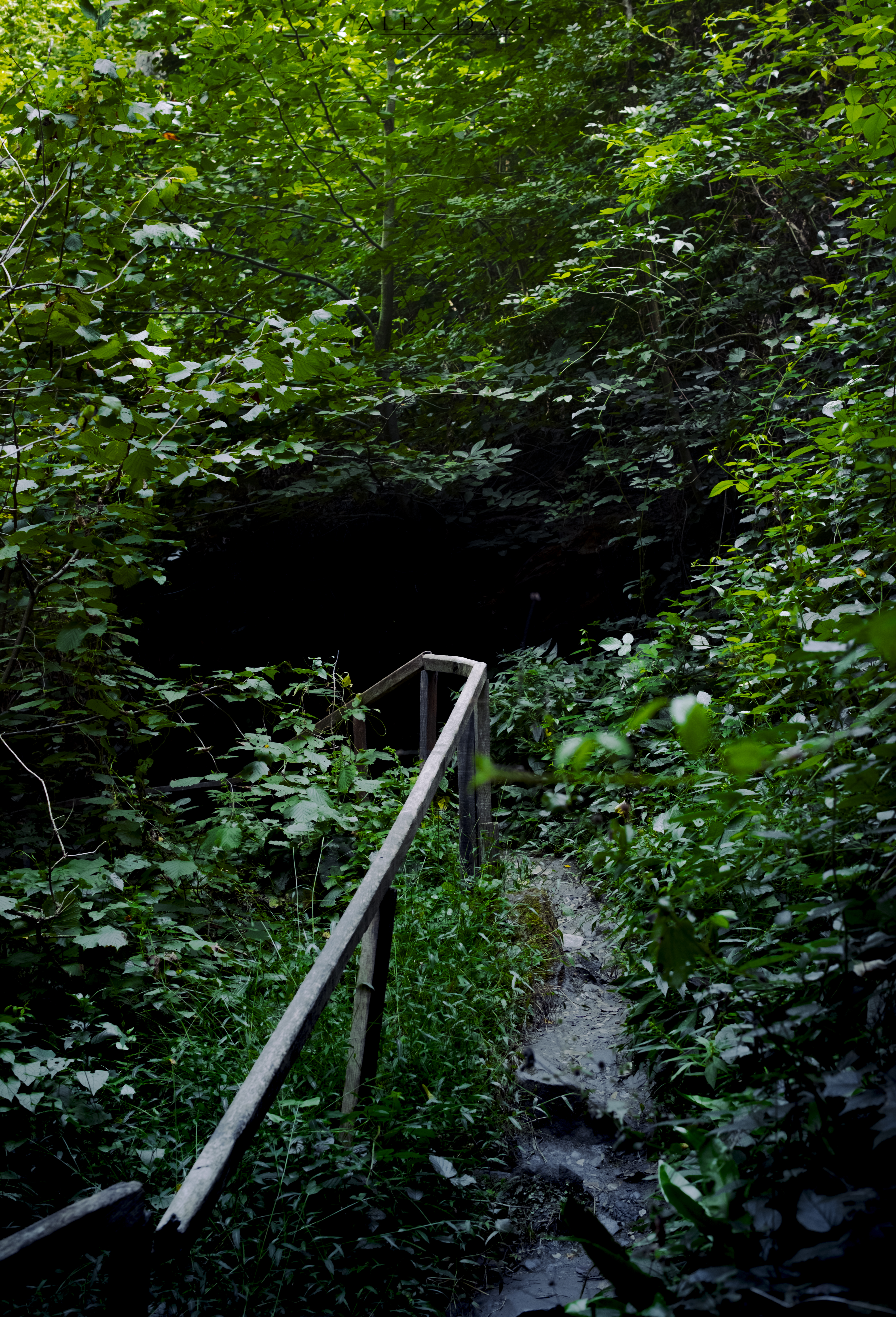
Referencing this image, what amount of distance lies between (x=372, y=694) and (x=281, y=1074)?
11.0 ft

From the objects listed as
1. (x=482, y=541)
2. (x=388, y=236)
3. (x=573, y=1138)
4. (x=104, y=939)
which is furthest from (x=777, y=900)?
(x=388, y=236)

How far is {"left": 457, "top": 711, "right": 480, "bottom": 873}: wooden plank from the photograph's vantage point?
4.00 meters

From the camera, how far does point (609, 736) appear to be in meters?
0.96

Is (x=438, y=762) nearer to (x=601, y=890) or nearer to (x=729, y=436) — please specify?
(x=601, y=890)

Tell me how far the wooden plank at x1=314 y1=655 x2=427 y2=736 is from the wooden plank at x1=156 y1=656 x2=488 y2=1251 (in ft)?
6.11

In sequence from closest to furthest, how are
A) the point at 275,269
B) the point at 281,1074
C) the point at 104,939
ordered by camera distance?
the point at 281,1074 < the point at 104,939 < the point at 275,269

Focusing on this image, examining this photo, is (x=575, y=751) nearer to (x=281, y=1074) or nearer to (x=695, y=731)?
(x=695, y=731)

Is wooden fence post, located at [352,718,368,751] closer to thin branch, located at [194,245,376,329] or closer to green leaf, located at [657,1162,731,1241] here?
thin branch, located at [194,245,376,329]

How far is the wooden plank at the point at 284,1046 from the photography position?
1.46 metres

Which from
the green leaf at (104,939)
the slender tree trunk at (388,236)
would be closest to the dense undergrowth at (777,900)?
the green leaf at (104,939)

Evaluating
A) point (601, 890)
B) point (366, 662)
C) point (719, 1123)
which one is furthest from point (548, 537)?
point (719, 1123)

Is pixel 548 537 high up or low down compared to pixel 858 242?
down

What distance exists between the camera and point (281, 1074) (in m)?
1.79

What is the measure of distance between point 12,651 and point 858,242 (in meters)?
4.37
